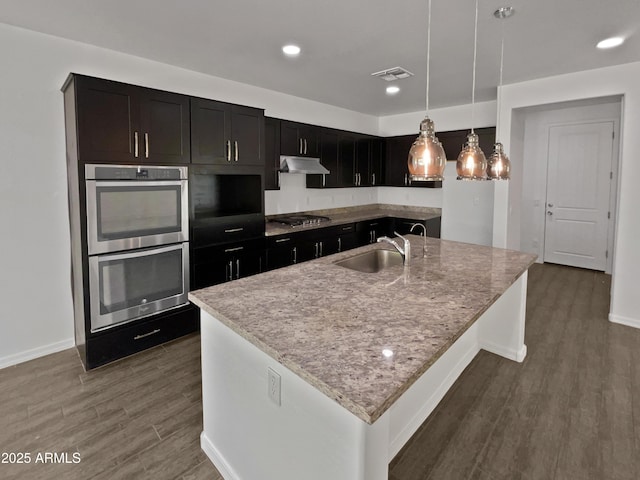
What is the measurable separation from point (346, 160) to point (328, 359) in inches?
174

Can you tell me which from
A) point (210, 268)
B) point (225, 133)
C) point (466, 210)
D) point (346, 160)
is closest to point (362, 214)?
point (346, 160)

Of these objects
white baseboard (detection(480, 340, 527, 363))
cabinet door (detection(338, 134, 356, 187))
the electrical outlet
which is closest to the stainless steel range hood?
cabinet door (detection(338, 134, 356, 187))

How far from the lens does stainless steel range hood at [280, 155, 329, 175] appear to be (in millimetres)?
4335

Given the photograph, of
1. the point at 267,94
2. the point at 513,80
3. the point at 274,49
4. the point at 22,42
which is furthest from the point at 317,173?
the point at 22,42

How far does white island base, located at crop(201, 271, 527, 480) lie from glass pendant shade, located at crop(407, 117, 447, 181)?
0.91 meters

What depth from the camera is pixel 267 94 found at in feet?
14.6

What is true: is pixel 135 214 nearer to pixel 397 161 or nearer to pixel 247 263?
pixel 247 263

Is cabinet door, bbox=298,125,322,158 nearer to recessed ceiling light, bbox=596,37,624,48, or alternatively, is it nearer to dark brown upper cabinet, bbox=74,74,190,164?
dark brown upper cabinet, bbox=74,74,190,164

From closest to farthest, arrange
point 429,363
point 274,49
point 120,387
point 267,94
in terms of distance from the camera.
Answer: point 429,363
point 120,387
point 274,49
point 267,94

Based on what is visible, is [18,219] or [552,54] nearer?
[18,219]

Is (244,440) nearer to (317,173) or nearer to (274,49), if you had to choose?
(274,49)

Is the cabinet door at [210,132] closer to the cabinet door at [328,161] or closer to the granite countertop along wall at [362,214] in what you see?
the granite countertop along wall at [362,214]

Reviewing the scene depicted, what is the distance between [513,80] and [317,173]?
2464mm

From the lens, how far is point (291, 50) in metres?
3.11
